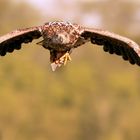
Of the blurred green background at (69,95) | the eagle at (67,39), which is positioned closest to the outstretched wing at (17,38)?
the eagle at (67,39)

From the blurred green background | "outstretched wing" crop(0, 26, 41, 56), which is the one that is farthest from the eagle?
the blurred green background

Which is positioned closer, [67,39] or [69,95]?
[67,39]

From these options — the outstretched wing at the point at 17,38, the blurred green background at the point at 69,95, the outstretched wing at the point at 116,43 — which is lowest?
the outstretched wing at the point at 116,43

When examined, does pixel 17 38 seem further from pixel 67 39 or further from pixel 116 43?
pixel 116 43

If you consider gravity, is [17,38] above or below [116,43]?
above

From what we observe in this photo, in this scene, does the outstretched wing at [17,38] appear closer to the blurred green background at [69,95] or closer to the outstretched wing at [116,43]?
the outstretched wing at [116,43]

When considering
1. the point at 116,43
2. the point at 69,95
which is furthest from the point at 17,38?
the point at 69,95

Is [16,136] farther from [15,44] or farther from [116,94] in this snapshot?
[15,44]

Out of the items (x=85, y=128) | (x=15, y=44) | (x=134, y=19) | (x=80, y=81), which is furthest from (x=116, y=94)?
(x=15, y=44)
